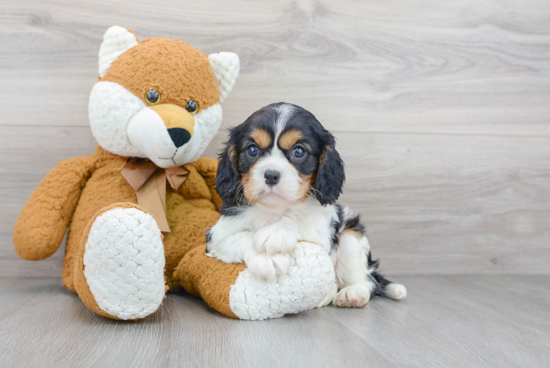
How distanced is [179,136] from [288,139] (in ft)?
1.30

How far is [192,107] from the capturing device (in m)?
1.76

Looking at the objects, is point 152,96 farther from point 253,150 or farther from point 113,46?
point 253,150

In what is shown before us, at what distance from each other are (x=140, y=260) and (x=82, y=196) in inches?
26.3

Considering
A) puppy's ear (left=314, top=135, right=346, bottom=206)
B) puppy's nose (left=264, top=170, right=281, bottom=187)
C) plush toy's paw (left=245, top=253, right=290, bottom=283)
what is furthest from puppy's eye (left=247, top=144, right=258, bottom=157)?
plush toy's paw (left=245, top=253, right=290, bottom=283)

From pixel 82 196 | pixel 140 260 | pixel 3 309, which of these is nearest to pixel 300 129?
pixel 140 260

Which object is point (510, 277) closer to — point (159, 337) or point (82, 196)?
point (159, 337)

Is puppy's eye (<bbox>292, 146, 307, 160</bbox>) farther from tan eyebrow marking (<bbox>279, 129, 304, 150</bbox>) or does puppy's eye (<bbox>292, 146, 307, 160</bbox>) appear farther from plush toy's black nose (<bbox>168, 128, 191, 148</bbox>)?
plush toy's black nose (<bbox>168, 128, 191, 148</bbox>)

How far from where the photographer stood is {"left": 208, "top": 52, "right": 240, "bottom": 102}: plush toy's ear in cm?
185

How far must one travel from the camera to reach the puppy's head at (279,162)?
4.87 feet

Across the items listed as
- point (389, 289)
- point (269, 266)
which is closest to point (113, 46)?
point (269, 266)

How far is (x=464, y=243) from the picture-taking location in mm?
2461

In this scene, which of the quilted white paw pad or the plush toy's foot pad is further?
the plush toy's foot pad

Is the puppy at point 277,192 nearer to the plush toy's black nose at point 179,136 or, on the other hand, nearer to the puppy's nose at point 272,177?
the puppy's nose at point 272,177

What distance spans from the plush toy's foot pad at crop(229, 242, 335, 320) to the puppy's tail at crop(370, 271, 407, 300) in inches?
19.9
